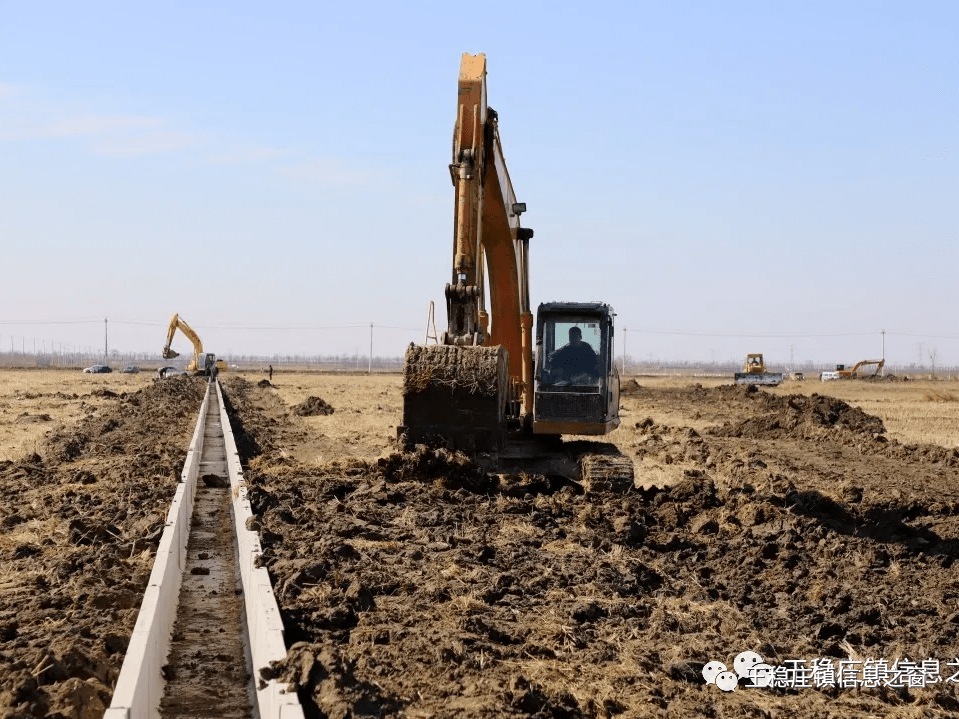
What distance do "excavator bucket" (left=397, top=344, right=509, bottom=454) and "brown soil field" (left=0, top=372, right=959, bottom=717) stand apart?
1.14 feet

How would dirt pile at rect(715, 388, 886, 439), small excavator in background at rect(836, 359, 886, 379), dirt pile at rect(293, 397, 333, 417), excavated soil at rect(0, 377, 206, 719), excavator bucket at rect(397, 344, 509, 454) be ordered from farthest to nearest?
small excavator in background at rect(836, 359, 886, 379), dirt pile at rect(293, 397, 333, 417), dirt pile at rect(715, 388, 886, 439), excavator bucket at rect(397, 344, 509, 454), excavated soil at rect(0, 377, 206, 719)


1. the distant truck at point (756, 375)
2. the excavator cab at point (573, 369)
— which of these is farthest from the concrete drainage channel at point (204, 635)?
the distant truck at point (756, 375)

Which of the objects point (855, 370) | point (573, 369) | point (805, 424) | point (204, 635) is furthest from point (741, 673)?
point (855, 370)

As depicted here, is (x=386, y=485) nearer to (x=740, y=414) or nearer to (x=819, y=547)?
(x=819, y=547)

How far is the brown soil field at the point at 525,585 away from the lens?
6238 mm

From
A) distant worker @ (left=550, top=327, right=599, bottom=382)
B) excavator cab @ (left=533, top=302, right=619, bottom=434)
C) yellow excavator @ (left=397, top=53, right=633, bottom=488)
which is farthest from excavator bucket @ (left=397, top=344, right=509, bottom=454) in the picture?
distant worker @ (left=550, top=327, right=599, bottom=382)

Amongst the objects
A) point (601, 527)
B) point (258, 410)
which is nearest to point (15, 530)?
point (601, 527)

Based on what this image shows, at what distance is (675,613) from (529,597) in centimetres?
110

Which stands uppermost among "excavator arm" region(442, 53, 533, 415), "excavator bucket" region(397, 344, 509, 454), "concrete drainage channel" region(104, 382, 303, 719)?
"excavator arm" region(442, 53, 533, 415)

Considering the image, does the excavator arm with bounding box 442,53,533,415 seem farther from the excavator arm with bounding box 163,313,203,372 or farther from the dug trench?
the excavator arm with bounding box 163,313,203,372

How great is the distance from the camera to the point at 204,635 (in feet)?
26.3

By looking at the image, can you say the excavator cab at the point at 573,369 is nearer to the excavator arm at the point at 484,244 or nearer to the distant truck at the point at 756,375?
the excavator arm at the point at 484,244

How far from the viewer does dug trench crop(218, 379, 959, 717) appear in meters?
6.23

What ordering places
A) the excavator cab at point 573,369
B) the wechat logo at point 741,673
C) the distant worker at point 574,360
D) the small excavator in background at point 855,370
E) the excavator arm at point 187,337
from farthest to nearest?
the small excavator in background at point 855,370
the excavator arm at point 187,337
the distant worker at point 574,360
the excavator cab at point 573,369
the wechat logo at point 741,673
